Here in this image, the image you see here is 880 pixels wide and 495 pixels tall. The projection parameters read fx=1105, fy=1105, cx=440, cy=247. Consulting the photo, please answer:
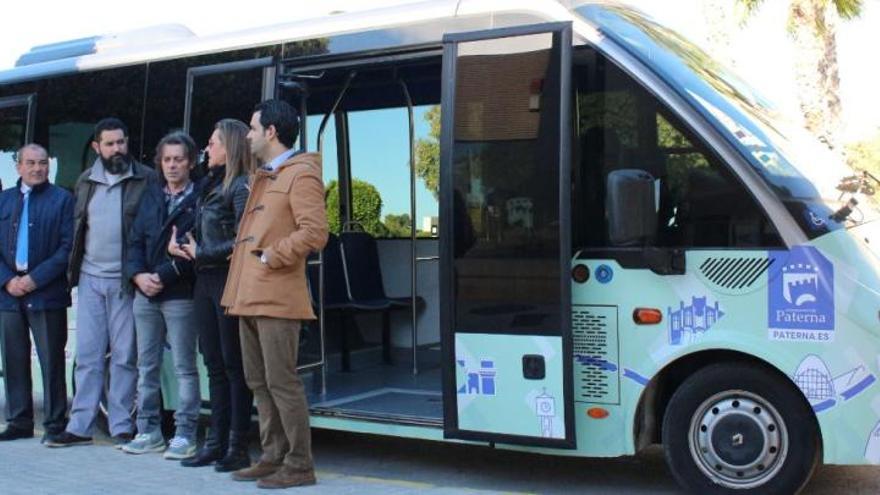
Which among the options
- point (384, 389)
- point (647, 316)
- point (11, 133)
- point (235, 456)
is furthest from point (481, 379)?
point (11, 133)

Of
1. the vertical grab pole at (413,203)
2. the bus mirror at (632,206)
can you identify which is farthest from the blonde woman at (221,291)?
the vertical grab pole at (413,203)

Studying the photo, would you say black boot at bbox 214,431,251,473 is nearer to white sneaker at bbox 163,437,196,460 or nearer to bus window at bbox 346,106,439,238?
white sneaker at bbox 163,437,196,460

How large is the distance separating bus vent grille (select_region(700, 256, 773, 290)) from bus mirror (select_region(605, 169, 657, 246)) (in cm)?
35

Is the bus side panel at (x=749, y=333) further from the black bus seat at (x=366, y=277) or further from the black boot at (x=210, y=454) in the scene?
the black bus seat at (x=366, y=277)

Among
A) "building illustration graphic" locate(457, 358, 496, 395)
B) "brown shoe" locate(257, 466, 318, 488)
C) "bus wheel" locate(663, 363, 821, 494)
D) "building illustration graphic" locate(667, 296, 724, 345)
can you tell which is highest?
"building illustration graphic" locate(667, 296, 724, 345)

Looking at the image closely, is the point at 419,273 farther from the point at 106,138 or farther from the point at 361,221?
the point at 106,138

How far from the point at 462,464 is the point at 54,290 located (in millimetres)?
3265

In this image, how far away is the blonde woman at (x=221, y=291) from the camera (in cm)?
689

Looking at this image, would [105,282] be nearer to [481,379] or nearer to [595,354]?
[481,379]

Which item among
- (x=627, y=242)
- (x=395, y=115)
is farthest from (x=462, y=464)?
(x=395, y=115)

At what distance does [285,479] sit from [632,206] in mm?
2610

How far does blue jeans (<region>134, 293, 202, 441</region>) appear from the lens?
24.8 feet

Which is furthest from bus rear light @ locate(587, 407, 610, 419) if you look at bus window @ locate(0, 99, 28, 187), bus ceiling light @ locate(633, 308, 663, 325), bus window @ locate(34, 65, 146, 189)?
bus window @ locate(0, 99, 28, 187)

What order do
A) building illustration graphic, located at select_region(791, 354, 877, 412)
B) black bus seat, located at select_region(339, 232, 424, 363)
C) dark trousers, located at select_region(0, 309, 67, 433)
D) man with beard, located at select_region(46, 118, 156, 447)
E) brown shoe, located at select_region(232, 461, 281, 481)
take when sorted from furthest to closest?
black bus seat, located at select_region(339, 232, 424, 363) < dark trousers, located at select_region(0, 309, 67, 433) < man with beard, located at select_region(46, 118, 156, 447) < brown shoe, located at select_region(232, 461, 281, 481) < building illustration graphic, located at select_region(791, 354, 877, 412)
